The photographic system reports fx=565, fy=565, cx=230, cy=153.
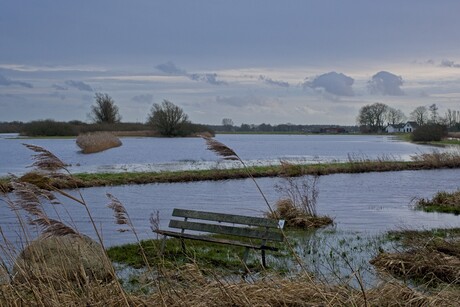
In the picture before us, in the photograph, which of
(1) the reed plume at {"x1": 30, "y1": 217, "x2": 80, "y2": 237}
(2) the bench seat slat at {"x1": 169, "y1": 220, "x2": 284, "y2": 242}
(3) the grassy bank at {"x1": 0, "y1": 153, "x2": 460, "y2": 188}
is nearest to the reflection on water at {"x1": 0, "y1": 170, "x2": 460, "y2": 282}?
(2) the bench seat slat at {"x1": 169, "y1": 220, "x2": 284, "y2": 242}

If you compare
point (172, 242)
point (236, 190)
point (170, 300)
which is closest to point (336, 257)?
point (172, 242)

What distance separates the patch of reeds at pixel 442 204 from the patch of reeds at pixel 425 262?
25.8 feet

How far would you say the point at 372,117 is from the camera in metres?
129

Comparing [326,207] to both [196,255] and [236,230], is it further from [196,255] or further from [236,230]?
[236,230]

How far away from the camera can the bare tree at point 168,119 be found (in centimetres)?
8756

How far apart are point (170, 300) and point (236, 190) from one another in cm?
1884

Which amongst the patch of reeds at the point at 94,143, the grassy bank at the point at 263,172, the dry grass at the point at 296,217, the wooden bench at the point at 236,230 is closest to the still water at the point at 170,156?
the patch of reeds at the point at 94,143

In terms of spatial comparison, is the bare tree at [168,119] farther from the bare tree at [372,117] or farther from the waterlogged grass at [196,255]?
the waterlogged grass at [196,255]

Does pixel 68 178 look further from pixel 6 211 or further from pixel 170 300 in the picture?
pixel 6 211

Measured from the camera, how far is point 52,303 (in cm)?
477

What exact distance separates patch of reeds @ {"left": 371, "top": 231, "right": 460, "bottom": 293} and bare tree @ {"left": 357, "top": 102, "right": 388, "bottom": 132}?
117391mm

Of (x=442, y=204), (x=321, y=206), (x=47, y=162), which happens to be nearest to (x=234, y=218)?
(x=47, y=162)

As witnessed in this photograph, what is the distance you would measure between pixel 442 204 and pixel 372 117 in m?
114

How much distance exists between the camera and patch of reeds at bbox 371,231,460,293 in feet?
28.0
